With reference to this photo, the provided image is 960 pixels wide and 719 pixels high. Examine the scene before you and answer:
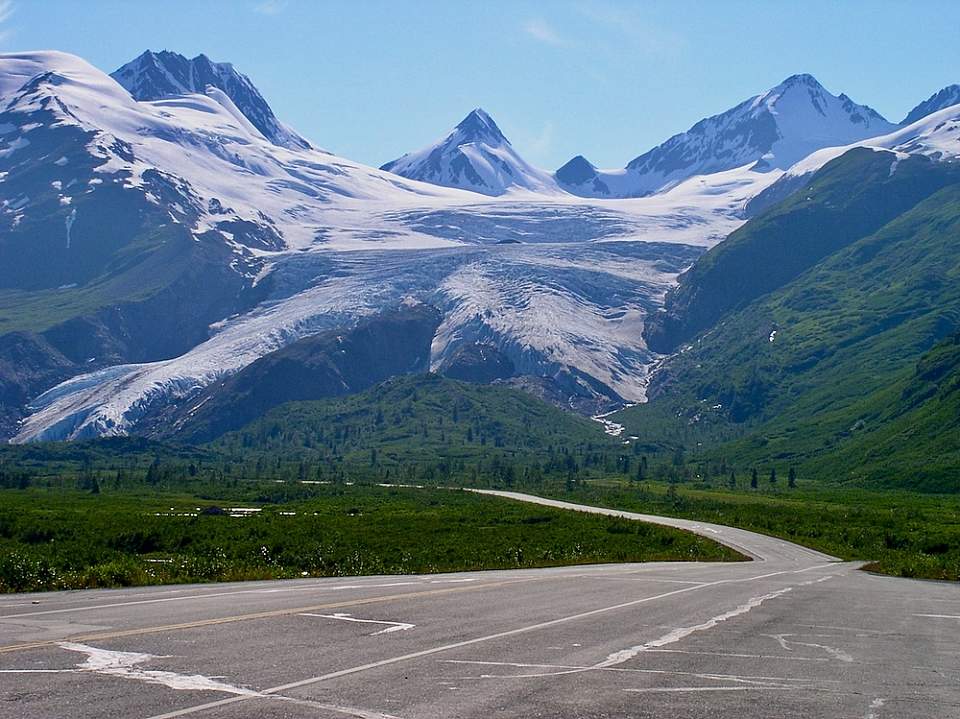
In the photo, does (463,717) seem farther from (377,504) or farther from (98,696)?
(377,504)

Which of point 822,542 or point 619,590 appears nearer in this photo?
point 619,590

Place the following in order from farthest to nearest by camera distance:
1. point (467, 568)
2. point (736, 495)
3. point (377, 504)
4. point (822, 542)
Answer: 1. point (736, 495)
2. point (377, 504)
3. point (822, 542)
4. point (467, 568)

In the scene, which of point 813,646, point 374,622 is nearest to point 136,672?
point 374,622

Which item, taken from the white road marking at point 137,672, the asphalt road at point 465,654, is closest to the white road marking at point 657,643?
the asphalt road at point 465,654

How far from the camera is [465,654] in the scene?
20.4 metres

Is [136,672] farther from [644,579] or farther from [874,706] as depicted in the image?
[644,579]

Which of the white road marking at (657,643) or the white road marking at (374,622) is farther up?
the white road marking at (374,622)

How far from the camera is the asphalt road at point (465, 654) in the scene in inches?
632

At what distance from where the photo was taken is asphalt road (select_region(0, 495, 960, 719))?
16062mm

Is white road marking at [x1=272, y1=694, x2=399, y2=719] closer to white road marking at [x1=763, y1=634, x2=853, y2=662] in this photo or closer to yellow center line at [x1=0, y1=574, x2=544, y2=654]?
yellow center line at [x1=0, y1=574, x2=544, y2=654]

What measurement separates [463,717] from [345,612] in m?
11.6

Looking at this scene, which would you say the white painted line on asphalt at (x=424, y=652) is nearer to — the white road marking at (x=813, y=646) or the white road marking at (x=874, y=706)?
the white road marking at (x=813, y=646)

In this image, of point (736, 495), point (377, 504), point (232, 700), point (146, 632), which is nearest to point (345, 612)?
point (146, 632)

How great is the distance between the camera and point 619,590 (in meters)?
35.6
